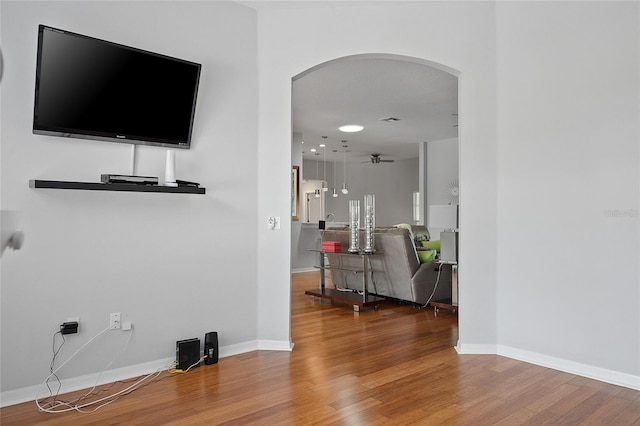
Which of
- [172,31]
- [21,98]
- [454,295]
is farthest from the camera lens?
[454,295]

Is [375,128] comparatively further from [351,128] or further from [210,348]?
[210,348]

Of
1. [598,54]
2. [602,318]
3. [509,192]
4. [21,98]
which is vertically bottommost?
[602,318]

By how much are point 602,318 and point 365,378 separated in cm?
169

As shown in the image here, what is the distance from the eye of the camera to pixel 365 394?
8.92 ft

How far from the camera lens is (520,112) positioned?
11.5ft

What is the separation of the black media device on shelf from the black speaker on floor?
0.07m

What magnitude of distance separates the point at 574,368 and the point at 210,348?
8.65 ft

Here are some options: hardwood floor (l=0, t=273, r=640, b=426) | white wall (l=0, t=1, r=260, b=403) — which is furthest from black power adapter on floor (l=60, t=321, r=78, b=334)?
hardwood floor (l=0, t=273, r=640, b=426)

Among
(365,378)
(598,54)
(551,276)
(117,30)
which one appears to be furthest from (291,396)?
(598,54)

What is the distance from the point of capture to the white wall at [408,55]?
142 inches

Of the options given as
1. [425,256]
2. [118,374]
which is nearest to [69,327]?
[118,374]

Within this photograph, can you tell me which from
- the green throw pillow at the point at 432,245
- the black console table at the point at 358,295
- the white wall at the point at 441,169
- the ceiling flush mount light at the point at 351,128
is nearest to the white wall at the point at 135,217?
the black console table at the point at 358,295

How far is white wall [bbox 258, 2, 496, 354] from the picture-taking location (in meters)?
3.62

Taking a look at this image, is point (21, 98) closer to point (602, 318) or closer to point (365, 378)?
point (365, 378)
